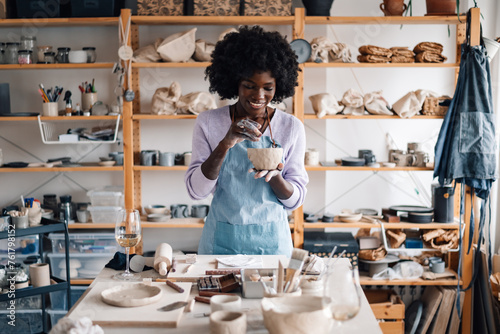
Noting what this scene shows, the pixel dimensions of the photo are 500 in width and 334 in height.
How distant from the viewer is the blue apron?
205 cm

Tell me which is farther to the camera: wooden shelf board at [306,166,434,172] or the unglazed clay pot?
wooden shelf board at [306,166,434,172]

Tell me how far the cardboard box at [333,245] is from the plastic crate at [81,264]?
50.8 inches

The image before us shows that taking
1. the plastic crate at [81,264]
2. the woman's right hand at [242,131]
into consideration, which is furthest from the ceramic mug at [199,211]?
the woman's right hand at [242,131]

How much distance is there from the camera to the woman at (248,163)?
1991 mm

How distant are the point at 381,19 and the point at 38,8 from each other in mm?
2142

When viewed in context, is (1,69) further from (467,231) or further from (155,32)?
(467,231)

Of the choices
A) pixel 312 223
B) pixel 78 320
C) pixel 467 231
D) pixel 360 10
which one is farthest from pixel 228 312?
pixel 360 10

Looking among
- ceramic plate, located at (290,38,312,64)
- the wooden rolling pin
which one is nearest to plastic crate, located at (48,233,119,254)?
ceramic plate, located at (290,38,312,64)

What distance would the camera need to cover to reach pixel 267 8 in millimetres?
3393

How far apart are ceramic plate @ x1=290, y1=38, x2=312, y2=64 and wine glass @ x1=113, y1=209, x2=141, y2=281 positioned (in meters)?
1.90

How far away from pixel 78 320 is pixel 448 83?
10.4 feet

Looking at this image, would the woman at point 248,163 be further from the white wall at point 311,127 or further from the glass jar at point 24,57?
the glass jar at point 24,57

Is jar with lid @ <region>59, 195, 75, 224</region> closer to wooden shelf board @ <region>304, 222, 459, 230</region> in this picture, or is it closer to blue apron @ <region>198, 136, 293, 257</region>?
wooden shelf board @ <region>304, 222, 459, 230</region>

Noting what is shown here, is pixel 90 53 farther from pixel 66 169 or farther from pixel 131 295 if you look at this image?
pixel 131 295
